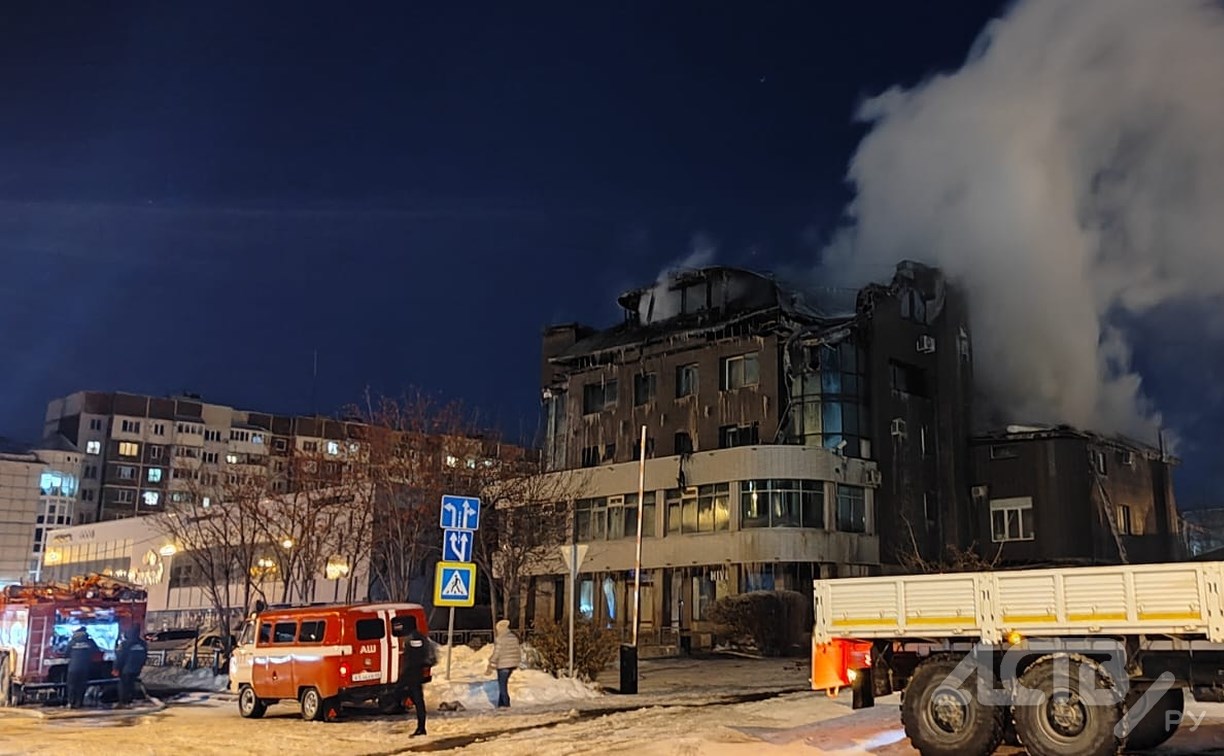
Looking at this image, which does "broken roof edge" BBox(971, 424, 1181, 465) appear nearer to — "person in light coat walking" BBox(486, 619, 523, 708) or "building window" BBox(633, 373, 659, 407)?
"building window" BBox(633, 373, 659, 407)

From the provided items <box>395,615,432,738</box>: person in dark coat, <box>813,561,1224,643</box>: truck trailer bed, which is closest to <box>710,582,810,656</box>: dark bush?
<box>395,615,432,738</box>: person in dark coat

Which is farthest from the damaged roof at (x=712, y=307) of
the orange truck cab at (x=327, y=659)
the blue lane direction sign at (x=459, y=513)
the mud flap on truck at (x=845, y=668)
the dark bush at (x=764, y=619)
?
the mud flap on truck at (x=845, y=668)

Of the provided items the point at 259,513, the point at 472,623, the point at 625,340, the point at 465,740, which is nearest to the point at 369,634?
the point at 465,740

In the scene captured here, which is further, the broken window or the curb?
the broken window

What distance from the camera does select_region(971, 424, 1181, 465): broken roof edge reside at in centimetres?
5022

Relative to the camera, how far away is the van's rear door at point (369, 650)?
58.7 feet

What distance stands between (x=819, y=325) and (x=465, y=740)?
3835 cm

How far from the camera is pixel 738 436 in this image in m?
50.7

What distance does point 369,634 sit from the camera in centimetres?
1806

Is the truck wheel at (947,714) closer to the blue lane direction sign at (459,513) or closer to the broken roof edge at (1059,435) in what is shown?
the blue lane direction sign at (459,513)

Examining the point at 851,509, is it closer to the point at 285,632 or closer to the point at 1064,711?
the point at 285,632

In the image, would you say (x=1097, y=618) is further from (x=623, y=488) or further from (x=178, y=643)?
(x=178, y=643)

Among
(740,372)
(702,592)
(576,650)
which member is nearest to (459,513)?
(576,650)

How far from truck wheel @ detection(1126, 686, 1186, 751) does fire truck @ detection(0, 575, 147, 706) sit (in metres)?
19.2
